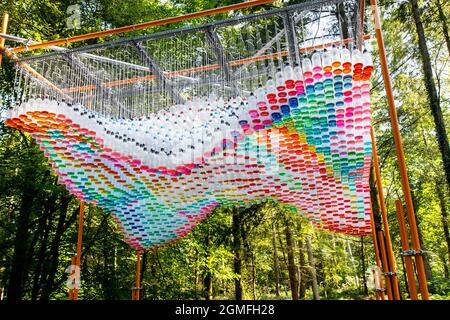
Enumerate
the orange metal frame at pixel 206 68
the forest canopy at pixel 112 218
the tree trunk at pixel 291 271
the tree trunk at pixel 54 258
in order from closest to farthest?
the orange metal frame at pixel 206 68 < the forest canopy at pixel 112 218 < the tree trunk at pixel 54 258 < the tree trunk at pixel 291 271

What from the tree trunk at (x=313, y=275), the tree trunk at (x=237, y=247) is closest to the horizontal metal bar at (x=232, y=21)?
the tree trunk at (x=237, y=247)

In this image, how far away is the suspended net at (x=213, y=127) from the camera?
344cm

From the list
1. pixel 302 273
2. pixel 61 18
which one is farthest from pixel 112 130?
pixel 302 273

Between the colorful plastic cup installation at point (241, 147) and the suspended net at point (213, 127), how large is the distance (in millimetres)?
11

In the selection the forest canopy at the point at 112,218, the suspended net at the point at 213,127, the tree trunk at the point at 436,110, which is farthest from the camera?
the forest canopy at the point at 112,218

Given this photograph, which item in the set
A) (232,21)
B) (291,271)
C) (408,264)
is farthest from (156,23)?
(291,271)

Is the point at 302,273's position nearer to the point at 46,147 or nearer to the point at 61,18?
the point at 61,18

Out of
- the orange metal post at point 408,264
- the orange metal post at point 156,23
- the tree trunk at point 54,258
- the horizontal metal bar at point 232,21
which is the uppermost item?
the orange metal post at point 156,23

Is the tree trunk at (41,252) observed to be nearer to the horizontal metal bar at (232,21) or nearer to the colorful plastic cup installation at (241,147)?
the colorful plastic cup installation at (241,147)

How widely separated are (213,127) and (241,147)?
345 mm

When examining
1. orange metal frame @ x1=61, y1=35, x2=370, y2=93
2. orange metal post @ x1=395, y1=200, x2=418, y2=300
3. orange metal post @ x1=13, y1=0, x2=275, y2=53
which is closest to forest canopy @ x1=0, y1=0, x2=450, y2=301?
orange metal frame @ x1=61, y1=35, x2=370, y2=93

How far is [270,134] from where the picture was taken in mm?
3811

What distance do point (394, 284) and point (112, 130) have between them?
11.9 ft
